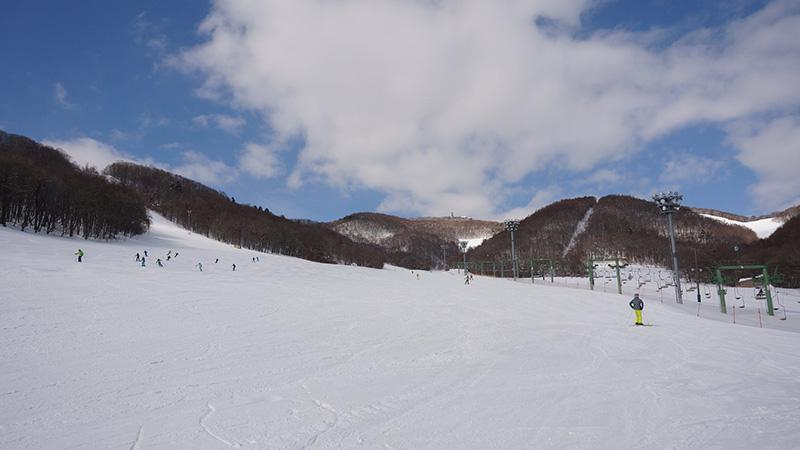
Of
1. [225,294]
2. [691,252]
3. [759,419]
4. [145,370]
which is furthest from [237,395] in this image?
[691,252]

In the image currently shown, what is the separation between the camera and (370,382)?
7.91 m

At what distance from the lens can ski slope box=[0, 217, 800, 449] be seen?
5289mm

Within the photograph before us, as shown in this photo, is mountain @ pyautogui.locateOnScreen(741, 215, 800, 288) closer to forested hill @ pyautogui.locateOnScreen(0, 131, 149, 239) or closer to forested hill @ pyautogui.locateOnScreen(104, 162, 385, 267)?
forested hill @ pyautogui.locateOnScreen(104, 162, 385, 267)

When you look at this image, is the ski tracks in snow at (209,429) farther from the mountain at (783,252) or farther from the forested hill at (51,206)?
the mountain at (783,252)

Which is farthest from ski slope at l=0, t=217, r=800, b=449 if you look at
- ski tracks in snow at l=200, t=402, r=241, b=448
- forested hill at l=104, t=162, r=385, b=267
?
forested hill at l=104, t=162, r=385, b=267

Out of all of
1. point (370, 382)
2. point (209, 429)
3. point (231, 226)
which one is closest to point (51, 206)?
point (231, 226)

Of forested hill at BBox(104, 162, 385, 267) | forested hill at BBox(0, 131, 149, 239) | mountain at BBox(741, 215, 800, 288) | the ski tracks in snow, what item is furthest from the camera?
forested hill at BBox(104, 162, 385, 267)

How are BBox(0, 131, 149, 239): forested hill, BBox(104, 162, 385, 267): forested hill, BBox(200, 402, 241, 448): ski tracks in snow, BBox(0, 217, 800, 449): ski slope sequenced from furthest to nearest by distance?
1. BBox(104, 162, 385, 267): forested hill
2. BBox(0, 131, 149, 239): forested hill
3. BBox(0, 217, 800, 449): ski slope
4. BBox(200, 402, 241, 448): ski tracks in snow

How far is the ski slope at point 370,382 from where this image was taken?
5289 millimetres

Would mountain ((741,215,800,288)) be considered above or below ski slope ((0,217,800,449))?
above

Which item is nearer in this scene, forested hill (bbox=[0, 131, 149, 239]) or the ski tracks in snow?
the ski tracks in snow

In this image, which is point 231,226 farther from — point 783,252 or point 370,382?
point 783,252

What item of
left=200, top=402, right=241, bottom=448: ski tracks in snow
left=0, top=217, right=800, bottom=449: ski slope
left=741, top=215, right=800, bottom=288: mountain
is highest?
left=741, top=215, right=800, bottom=288: mountain

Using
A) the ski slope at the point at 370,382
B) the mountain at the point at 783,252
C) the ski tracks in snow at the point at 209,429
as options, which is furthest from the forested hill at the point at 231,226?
the mountain at the point at 783,252
